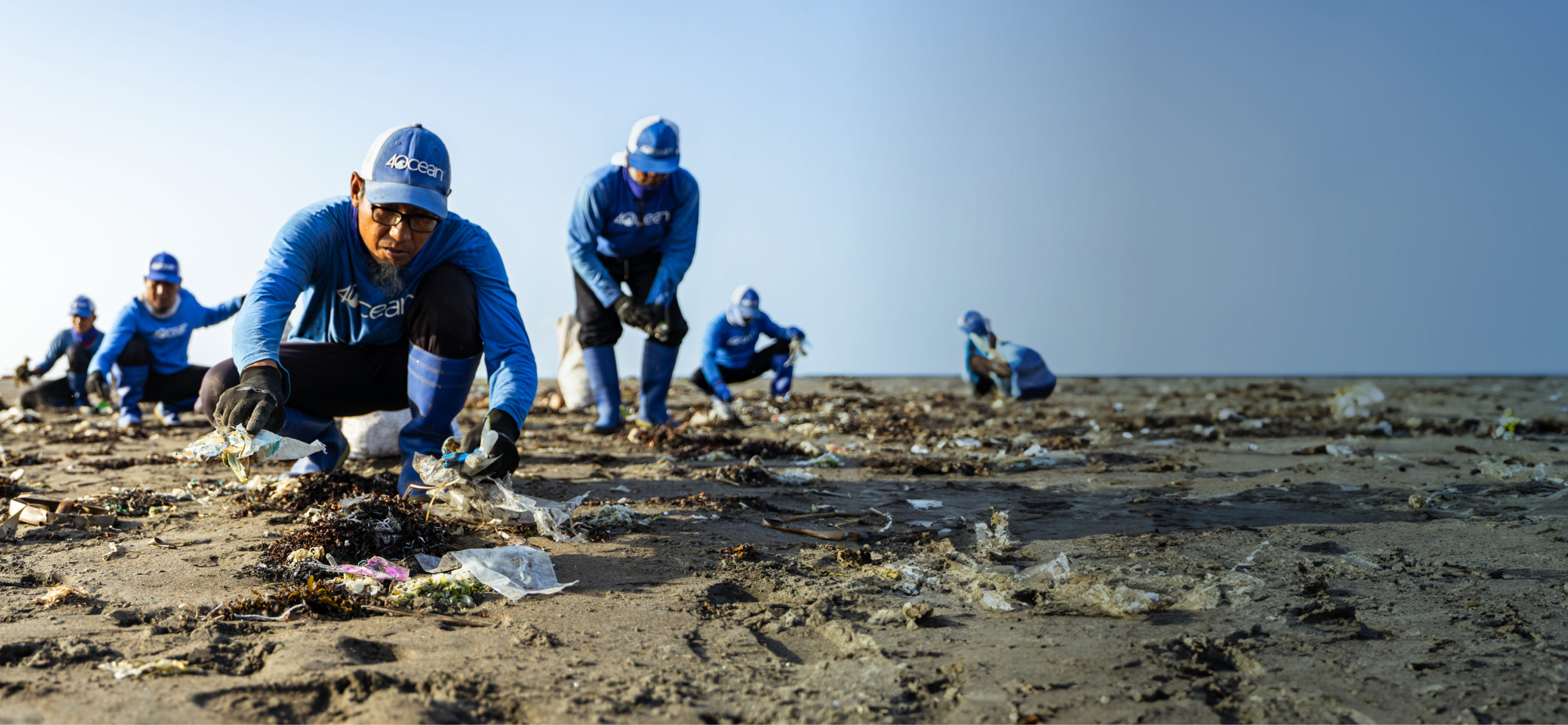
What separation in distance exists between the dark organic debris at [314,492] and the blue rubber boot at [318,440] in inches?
6.1

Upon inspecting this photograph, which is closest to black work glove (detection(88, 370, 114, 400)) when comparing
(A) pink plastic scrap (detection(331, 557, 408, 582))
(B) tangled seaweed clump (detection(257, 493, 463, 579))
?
(B) tangled seaweed clump (detection(257, 493, 463, 579))

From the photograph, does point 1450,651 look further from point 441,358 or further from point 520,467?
point 520,467

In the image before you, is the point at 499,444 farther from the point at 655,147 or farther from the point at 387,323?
the point at 655,147

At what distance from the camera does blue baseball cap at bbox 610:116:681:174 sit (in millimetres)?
7031

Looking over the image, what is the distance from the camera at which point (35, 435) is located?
821 centimetres

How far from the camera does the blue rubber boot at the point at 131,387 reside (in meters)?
9.54

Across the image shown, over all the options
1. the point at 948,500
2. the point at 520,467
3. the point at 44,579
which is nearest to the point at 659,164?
the point at 520,467

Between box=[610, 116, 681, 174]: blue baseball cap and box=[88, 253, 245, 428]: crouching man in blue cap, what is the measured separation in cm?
539

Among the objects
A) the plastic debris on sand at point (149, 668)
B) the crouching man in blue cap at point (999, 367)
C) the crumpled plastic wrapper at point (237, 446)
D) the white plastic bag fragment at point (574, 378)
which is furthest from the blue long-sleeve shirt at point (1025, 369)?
the plastic debris on sand at point (149, 668)

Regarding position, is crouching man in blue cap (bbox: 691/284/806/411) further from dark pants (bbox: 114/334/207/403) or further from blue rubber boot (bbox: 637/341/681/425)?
dark pants (bbox: 114/334/207/403)

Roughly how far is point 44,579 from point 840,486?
136 inches

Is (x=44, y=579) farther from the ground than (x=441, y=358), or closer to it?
closer to it

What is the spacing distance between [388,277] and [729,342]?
8222 mm

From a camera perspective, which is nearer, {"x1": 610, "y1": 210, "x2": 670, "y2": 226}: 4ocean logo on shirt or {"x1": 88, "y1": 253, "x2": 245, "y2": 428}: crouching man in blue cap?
{"x1": 610, "y1": 210, "x2": 670, "y2": 226}: 4ocean logo on shirt
